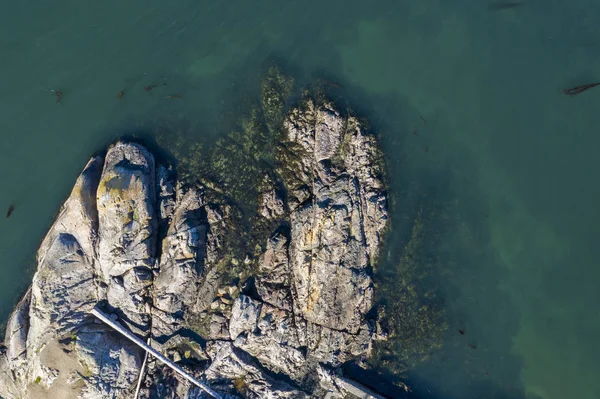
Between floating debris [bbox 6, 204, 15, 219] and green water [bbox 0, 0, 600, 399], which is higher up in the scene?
green water [bbox 0, 0, 600, 399]

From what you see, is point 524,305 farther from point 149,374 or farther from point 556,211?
point 149,374

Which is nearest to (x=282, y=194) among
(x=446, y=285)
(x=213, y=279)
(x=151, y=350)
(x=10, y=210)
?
(x=213, y=279)

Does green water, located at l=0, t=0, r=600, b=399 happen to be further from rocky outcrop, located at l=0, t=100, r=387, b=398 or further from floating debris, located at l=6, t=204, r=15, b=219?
rocky outcrop, located at l=0, t=100, r=387, b=398

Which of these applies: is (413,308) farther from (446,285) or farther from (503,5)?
(503,5)

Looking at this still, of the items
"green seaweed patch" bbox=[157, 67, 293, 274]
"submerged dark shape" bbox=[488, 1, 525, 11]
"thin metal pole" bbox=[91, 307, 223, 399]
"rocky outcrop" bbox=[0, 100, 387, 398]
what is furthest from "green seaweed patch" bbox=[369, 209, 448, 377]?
"submerged dark shape" bbox=[488, 1, 525, 11]

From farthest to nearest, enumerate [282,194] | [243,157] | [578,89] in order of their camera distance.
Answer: [243,157], [282,194], [578,89]

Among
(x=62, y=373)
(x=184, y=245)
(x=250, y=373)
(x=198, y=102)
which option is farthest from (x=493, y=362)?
(x=62, y=373)
